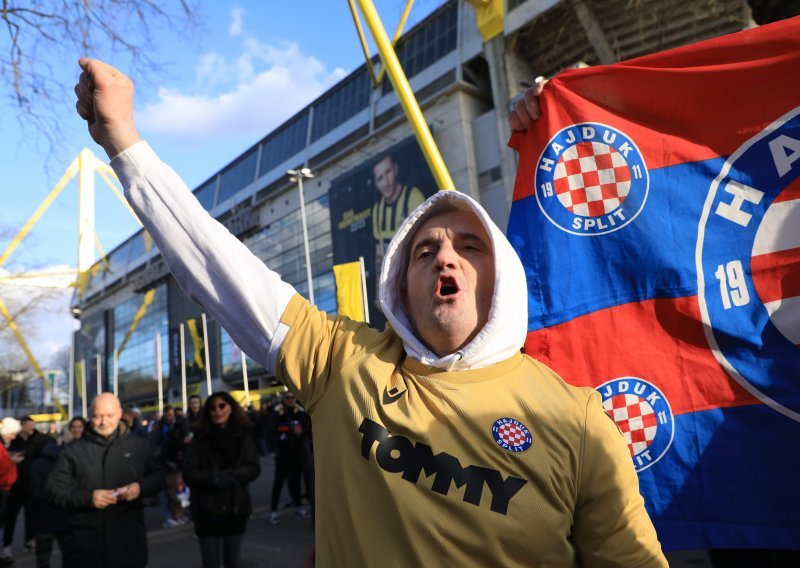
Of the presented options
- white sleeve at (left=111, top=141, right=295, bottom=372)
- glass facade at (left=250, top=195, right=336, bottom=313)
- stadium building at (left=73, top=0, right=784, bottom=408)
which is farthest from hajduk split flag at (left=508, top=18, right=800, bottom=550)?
glass facade at (left=250, top=195, right=336, bottom=313)

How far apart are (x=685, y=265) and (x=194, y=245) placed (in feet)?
6.32

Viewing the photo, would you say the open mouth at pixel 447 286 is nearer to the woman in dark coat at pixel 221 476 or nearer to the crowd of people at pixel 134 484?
the crowd of people at pixel 134 484

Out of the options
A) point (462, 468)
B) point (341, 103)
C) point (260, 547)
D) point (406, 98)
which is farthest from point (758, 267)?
point (341, 103)

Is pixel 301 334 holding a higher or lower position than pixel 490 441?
higher

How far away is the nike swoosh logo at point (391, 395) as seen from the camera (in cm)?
145

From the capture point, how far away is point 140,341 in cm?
6431

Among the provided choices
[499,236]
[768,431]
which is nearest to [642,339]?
[768,431]

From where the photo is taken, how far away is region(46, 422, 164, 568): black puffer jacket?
3979 mm

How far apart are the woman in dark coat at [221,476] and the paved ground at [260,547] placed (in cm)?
173

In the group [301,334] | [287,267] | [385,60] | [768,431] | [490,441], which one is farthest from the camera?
[287,267]

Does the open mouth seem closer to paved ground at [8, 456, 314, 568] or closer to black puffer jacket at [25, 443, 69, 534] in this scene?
paved ground at [8, 456, 314, 568]

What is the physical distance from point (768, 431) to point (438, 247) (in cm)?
150

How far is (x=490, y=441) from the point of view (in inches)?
54.4

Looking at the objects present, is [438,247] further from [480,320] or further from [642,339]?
[642,339]
